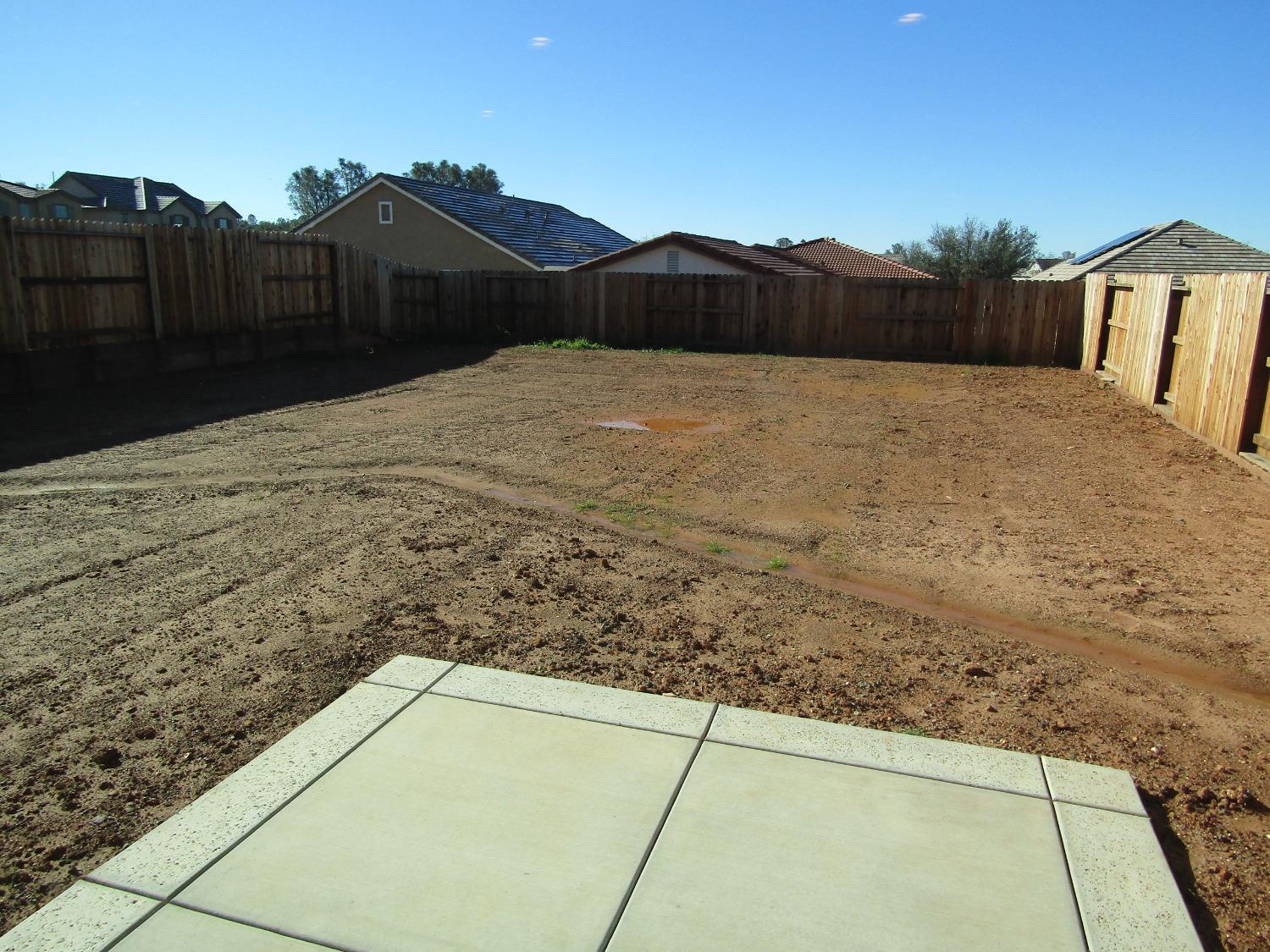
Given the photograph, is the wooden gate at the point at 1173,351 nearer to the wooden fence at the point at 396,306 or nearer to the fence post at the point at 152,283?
the wooden fence at the point at 396,306

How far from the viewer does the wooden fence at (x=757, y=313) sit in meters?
19.6

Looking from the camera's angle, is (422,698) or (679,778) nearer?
(679,778)

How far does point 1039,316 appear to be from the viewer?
1933 centimetres

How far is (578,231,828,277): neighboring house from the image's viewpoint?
29.8 m

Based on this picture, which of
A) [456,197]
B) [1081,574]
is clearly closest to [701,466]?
[1081,574]

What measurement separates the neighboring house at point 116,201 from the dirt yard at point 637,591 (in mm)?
54343

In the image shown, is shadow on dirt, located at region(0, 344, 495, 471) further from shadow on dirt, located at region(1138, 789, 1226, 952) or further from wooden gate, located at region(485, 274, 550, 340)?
shadow on dirt, located at region(1138, 789, 1226, 952)

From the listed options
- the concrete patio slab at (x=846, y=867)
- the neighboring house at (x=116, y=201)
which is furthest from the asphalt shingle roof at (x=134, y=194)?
the concrete patio slab at (x=846, y=867)

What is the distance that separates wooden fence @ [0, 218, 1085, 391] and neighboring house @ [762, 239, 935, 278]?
655 inches

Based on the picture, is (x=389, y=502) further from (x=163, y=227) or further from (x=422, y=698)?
(x=163, y=227)

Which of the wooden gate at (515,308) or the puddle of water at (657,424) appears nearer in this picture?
the puddle of water at (657,424)

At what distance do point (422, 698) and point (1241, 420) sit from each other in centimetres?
874

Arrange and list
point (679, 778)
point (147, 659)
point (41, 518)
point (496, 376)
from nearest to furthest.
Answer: point (679, 778) → point (147, 659) → point (41, 518) → point (496, 376)

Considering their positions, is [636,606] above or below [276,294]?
below
